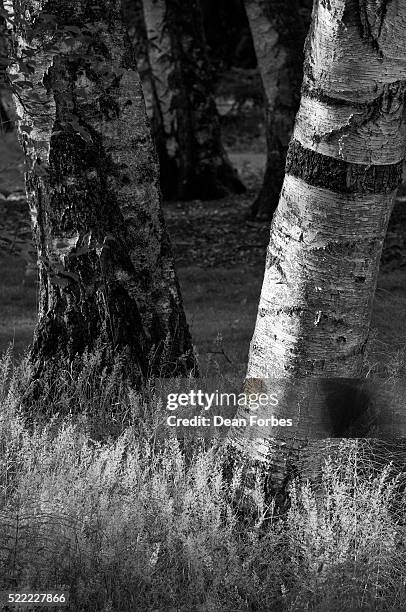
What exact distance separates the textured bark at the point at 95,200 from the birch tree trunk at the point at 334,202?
152 cm

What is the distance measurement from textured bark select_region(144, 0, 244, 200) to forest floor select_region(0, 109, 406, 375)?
459 millimetres

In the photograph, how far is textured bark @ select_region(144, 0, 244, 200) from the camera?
13805 millimetres

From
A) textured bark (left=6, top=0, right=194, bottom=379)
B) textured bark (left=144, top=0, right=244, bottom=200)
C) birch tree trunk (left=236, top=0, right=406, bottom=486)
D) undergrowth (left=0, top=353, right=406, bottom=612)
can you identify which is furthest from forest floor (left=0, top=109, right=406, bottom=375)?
birch tree trunk (left=236, top=0, right=406, bottom=486)

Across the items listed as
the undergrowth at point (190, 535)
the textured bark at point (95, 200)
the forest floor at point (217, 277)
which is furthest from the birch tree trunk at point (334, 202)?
the textured bark at point (95, 200)

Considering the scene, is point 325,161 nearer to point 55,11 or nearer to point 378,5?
point 378,5

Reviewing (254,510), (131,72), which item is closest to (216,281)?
(131,72)

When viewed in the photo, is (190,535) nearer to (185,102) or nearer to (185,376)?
(185,376)

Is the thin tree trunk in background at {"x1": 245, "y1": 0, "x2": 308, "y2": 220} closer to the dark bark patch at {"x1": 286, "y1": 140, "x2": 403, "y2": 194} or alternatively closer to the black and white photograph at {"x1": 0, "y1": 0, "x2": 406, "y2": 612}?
the black and white photograph at {"x1": 0, "y1": 0, "x2": 406, "y2": 612}

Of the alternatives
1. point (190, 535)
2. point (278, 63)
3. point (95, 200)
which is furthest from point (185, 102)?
point (190, 535)

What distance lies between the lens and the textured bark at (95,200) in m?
5.01

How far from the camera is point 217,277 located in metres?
10.0

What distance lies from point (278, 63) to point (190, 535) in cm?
927

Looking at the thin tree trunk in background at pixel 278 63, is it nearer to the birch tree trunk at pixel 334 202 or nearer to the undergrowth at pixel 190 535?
the birch tree trunk at pixel 334 202

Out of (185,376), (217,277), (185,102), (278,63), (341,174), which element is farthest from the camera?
(185,102)
